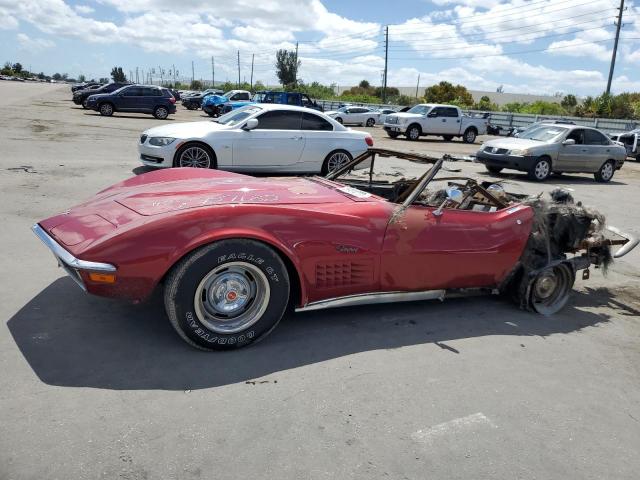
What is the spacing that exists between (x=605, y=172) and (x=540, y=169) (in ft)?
8.63

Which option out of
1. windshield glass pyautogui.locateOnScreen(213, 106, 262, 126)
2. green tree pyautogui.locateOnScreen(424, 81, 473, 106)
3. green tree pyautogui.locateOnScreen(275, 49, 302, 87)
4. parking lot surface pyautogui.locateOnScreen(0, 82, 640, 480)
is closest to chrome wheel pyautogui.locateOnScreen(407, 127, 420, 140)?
windshield glass pyautogui.locateOnScreen(213, 106, 262, 126)

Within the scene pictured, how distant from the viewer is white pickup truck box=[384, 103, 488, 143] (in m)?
24.3

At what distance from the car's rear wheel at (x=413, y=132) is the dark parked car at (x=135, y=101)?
1206cm

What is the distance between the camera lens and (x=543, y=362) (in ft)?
11.8

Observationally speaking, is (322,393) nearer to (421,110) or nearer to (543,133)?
(543,133)

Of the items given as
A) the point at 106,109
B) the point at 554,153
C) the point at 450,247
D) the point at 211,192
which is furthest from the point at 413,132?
the point at 211,192

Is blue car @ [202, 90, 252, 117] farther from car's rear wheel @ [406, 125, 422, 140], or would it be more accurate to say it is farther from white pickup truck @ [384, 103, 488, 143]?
car's rear wheel @ [406, 125, 422, 140]

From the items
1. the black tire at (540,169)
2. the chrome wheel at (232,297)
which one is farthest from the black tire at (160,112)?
the chrome wheel at (232,297)

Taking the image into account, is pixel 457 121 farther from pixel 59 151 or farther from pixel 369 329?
pixel 369 329

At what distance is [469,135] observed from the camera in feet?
86.2

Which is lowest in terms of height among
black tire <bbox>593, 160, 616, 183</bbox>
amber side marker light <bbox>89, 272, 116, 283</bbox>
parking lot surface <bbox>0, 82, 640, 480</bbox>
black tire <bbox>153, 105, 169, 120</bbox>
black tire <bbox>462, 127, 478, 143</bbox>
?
parking lot surface <bbox>0, 82, 640, 480</bbox>

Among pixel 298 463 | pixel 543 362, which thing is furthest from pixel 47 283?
pixel 543 362

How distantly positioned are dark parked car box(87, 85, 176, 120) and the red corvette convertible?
2334 cm

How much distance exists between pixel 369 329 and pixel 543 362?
1201mm
